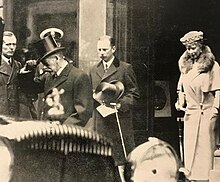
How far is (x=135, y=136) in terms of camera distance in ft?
9.78

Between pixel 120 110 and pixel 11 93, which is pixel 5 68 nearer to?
pixel 11 93

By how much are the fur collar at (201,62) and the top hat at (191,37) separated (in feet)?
0.22

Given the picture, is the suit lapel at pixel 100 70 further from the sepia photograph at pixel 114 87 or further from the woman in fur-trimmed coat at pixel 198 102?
the woman in fur-trimmed coat at pixel 198 102

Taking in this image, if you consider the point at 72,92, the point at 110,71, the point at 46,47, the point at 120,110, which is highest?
the point at 46,47

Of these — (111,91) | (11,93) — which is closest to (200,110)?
(111,91)

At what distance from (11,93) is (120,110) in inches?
26.3

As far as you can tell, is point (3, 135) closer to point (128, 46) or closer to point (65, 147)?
point (65, 147)

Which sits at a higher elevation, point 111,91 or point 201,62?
point 201,62

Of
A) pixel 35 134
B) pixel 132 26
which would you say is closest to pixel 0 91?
pixel 35 134

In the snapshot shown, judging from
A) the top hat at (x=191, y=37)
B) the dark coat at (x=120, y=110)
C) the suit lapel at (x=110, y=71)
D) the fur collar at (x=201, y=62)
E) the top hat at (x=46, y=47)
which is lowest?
the dark coat at (x=120, y=110)

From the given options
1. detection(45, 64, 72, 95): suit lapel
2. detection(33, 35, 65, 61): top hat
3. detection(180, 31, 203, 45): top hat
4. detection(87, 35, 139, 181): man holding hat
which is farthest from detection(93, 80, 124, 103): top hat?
detection(180, 31, 203, 45): top hat

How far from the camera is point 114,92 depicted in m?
3.01

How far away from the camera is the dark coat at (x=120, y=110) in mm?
2977

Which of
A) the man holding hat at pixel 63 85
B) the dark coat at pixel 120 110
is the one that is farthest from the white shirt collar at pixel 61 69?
the dark coat at pixel 120 110
